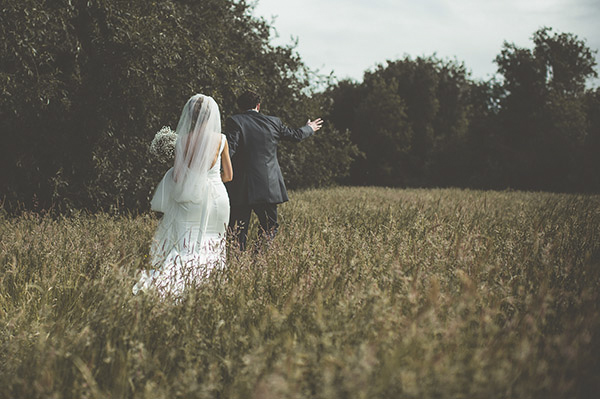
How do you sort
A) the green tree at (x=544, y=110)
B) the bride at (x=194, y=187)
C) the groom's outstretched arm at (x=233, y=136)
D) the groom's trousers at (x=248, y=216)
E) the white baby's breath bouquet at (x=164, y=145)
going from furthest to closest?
the green tree at (x=544, y=110) < the white baby's breath bouquet at (x=164, y=145) < the groom's trousers at (x=248, y=216) < the groom's outstretched arm at (x=233, y=136) < the bride at (x=194, y=187)

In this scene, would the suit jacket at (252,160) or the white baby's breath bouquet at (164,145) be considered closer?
the suit jacket at (252,160)

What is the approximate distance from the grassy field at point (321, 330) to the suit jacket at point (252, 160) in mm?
1353

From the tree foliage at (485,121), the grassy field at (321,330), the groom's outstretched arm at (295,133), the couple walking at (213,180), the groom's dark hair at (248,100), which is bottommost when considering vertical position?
the grassy field at (321,330)

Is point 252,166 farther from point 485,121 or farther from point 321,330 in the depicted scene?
point 485,121

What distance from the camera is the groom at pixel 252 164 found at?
17.4 ft

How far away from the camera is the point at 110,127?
8.66 metres

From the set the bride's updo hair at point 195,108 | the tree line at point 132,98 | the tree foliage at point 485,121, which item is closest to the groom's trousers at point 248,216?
the bride's updo hair at point 195,108

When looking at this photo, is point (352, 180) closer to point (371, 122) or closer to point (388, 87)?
point (371, 122)

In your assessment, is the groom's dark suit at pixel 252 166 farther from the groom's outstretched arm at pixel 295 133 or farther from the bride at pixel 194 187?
the bride at pixel 194 187

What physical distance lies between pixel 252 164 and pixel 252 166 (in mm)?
24

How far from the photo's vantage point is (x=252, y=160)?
17.5ft

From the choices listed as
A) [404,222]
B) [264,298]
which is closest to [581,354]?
[264,298]

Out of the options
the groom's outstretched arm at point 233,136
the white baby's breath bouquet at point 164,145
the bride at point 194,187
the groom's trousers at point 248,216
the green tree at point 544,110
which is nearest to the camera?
the bride at point 194,187

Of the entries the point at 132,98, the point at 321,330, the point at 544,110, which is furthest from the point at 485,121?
the point at 321,330
